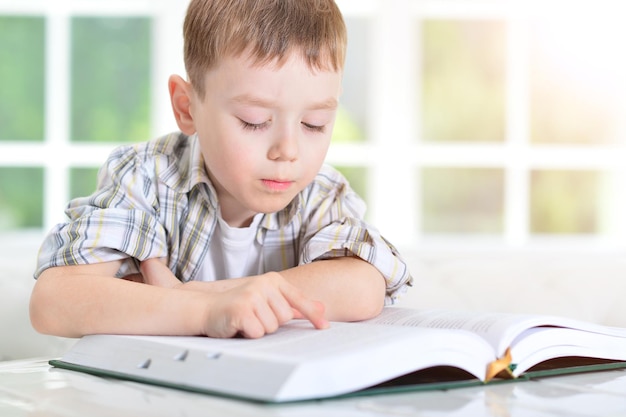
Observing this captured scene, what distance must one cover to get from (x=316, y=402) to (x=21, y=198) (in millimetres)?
3835

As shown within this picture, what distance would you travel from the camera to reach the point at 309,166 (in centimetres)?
127

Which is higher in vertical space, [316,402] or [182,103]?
[182,103]

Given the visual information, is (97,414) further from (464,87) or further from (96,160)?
(464,87)

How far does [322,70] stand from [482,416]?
62cm

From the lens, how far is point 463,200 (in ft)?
15.2

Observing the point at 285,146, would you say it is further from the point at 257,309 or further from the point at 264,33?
the point at 257,309

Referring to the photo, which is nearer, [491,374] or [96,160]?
[491,374]

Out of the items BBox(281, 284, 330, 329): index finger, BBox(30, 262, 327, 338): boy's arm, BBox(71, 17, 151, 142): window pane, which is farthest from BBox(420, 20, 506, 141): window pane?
BBox(281, 284, 330, 329): index finger

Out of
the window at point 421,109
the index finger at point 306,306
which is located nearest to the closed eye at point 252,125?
the index finger at point 306,306

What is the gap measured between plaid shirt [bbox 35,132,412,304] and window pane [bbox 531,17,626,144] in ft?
10.6

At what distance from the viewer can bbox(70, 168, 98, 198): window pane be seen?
14.3 ft

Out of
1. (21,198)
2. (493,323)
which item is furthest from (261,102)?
(21,198)

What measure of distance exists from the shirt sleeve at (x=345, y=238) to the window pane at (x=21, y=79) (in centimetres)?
315

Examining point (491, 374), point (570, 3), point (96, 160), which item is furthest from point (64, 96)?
point (491, 374)
